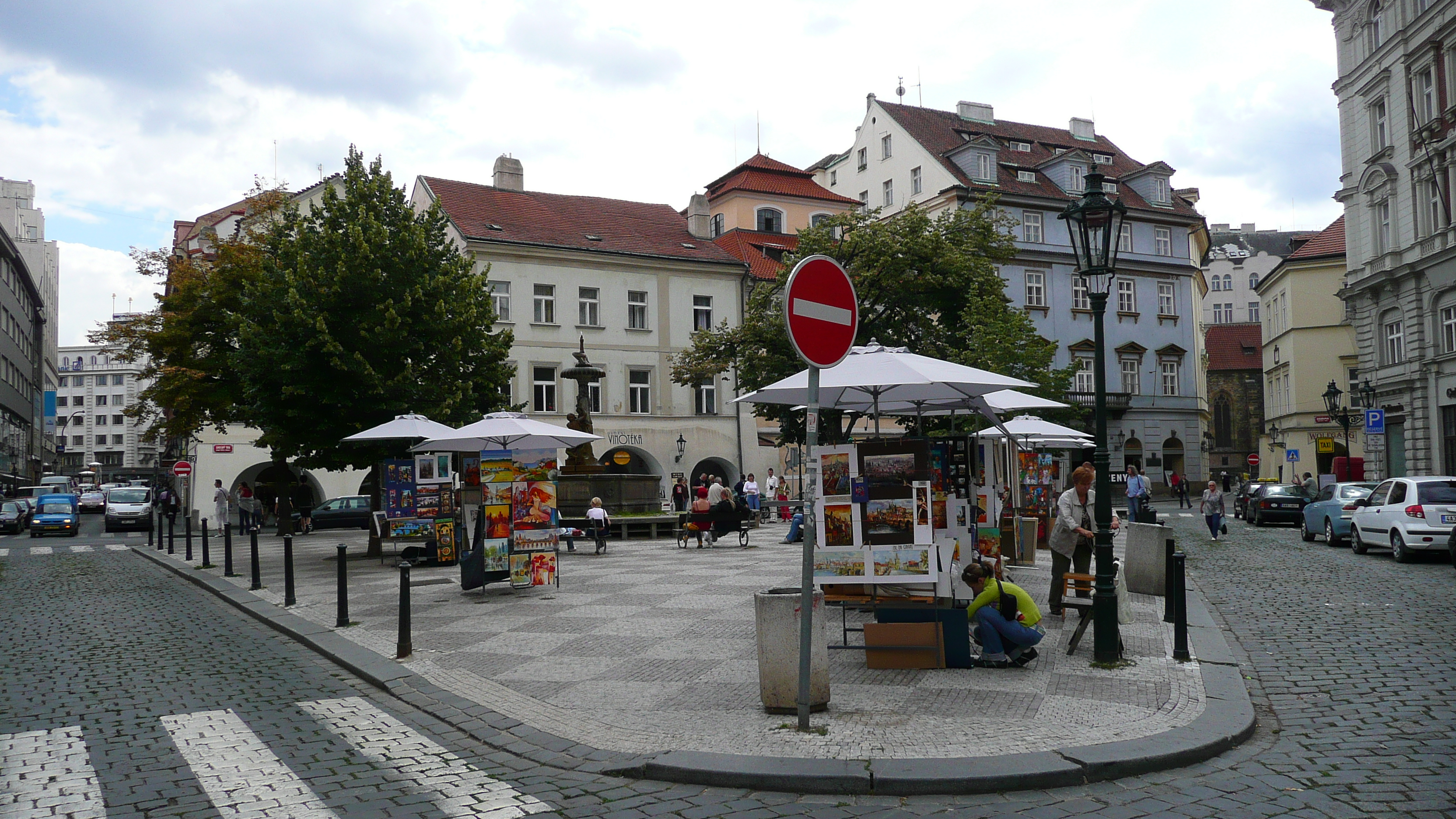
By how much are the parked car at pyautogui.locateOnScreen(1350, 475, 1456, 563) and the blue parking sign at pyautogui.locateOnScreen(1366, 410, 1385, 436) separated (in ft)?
29.1

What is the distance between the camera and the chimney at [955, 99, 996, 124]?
203 ft

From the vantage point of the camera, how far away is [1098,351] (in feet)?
31.0

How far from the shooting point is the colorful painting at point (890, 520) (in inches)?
361

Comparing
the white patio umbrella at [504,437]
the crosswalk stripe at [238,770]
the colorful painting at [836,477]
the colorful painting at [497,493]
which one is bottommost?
the crosswalk stripe at [238,770]

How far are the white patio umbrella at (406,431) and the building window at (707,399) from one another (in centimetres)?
2745

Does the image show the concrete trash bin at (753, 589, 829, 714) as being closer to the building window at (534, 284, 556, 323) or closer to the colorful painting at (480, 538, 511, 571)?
the colorful painting at (480, 538, 511, 571)

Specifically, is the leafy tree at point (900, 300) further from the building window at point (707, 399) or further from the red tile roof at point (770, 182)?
the red tile roof at point (770, 182)

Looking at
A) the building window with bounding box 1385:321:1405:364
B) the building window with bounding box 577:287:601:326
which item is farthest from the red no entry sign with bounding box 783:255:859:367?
the building window with bounding box 1385:321:1405:364

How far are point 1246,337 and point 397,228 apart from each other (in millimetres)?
84240

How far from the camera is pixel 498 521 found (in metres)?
14.7

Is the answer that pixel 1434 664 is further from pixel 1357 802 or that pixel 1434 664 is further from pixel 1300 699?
pixel 1357 802

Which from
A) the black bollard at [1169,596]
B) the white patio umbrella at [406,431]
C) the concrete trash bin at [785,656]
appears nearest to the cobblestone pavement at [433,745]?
the black bollard at [1169,596]

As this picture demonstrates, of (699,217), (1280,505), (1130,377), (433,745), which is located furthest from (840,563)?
(1130,377)

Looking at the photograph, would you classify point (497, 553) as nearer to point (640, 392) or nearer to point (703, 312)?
point (640, 392)
